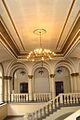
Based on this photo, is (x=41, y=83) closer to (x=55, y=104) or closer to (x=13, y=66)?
(x=13, y=66)

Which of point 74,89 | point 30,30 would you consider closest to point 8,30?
point 30,30

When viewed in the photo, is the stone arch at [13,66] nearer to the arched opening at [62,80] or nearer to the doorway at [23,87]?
the doorway at [23,87]

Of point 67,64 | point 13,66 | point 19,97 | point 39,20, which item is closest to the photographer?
point 39,20

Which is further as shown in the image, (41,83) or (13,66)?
(41,83)

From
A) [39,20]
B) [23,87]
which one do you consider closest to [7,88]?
[23,87]

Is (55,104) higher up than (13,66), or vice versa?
(13,66)

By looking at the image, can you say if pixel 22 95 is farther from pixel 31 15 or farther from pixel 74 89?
pixel 31 15

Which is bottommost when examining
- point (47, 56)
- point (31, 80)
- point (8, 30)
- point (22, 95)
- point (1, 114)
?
point (1, 114)

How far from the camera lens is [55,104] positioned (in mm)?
10508

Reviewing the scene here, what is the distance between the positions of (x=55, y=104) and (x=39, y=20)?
5.28 metres

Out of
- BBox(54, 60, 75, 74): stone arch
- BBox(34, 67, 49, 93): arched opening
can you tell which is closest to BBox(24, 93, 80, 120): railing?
BBox(54, 60, 75, 74): stone arch

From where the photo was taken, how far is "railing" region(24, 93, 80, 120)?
10038 mm

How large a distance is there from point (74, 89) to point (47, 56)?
5.46 meters

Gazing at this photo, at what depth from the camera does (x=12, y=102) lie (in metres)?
13.3
